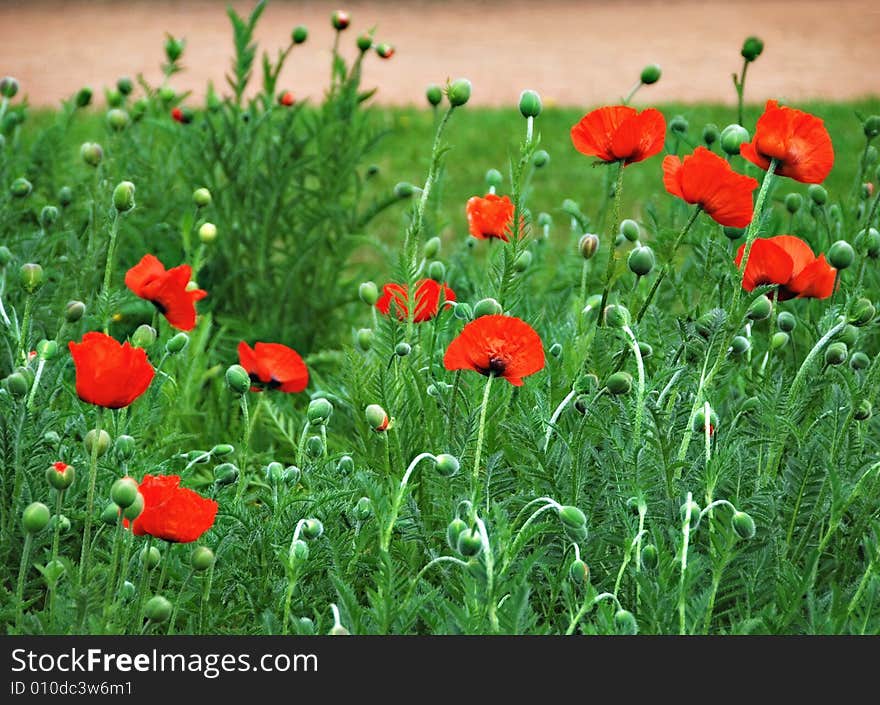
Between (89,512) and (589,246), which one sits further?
(589,246)

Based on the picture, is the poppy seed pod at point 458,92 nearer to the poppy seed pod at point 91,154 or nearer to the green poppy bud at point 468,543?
the green poppy bud at point 468,543

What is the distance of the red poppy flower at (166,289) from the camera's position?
171 centimetres

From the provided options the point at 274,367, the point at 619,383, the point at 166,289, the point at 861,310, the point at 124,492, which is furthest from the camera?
the point at 274,367

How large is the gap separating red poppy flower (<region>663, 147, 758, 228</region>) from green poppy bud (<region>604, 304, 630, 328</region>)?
6.9 inches

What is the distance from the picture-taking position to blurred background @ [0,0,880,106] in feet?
25.6

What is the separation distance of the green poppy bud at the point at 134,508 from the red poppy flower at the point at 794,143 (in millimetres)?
907

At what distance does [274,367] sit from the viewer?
182 centimetres

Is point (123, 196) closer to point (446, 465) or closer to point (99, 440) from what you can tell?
point (99, 440)

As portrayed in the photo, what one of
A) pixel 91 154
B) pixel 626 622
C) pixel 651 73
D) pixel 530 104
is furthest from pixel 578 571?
pixel 91 154

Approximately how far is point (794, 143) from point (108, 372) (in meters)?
0.93

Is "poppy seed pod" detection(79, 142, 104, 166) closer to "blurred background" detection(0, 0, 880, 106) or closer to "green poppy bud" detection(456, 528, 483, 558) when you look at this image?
"green poppy bud" detection(456, 528, 483, 558)

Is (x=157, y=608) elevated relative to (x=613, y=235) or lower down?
lower down

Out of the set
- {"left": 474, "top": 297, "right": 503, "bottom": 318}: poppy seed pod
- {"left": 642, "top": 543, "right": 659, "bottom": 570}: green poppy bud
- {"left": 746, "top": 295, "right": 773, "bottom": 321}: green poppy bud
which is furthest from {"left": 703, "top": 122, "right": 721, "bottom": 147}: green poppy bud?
{"left": 642, "top": 543, "right": 659, "bottom": 570}: green poppy bud
